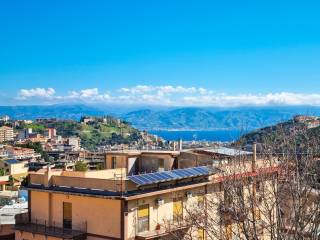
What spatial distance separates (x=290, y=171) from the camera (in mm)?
16281

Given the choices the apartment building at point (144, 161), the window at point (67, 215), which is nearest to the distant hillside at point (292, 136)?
the apartment building at point (144, 161)

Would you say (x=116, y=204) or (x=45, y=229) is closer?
(x=116, y=204)

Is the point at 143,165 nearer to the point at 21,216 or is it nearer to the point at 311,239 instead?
the point at 21,216

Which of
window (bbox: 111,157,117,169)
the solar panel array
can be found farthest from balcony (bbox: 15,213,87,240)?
window (bbox: 111,157,117,169)

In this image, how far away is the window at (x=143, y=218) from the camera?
20.8 metres

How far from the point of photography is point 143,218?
2097 cm

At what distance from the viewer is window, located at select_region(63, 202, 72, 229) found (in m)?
21.8

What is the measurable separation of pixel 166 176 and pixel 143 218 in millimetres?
2100

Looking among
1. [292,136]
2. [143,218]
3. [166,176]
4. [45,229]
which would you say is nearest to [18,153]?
[45,229]

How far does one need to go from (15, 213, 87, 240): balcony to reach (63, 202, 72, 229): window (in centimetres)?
26

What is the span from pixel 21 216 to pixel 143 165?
750 cm

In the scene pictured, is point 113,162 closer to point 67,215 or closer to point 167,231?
point 67,215

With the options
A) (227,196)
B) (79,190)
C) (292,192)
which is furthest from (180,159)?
(292,192)

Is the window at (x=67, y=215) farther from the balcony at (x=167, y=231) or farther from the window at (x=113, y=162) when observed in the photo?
the window at (x=113, y=162)
